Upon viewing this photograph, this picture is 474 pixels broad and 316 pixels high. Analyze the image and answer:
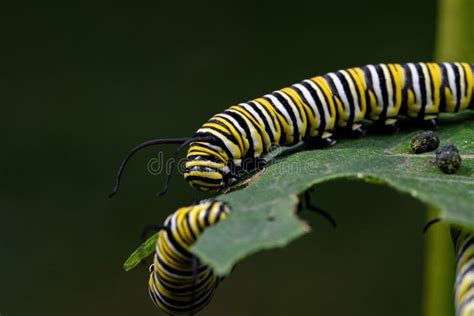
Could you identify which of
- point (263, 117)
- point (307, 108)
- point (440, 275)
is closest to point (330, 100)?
point (307, 108)

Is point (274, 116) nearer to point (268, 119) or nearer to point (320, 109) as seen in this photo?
point (268, 119)

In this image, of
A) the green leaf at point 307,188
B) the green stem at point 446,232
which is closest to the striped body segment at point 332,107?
the green stem at point 446,232

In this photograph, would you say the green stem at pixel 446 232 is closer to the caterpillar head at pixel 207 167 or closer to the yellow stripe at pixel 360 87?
the yellow stripe at pixel 360 87

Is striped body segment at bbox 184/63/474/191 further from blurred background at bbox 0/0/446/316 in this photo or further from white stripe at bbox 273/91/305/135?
blurred background at bbox 0/0/446/316

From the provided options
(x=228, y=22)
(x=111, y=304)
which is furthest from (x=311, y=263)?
(x=228, y=22)

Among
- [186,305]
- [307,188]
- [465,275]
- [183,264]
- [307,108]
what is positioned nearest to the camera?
[465,275]
